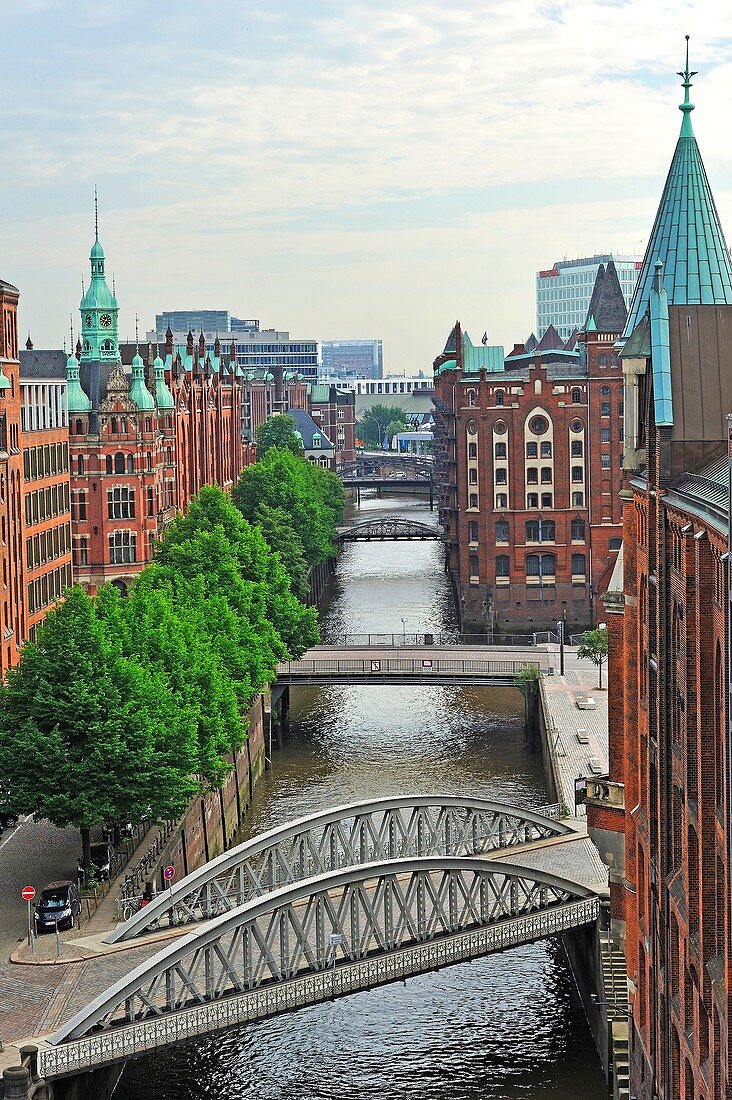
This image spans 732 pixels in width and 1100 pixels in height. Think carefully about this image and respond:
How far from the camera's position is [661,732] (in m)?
34.2

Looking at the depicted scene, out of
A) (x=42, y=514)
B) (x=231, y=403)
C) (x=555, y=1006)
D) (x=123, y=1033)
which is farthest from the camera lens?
(x=231, y=403)

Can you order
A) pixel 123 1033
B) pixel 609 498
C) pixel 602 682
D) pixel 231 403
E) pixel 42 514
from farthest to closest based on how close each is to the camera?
pixel 231 403 < pixel 609 498 < pixel 602 682 < pixel 42 514 < pixel 123 1033

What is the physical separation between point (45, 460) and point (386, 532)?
88201mm

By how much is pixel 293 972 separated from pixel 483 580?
259ft

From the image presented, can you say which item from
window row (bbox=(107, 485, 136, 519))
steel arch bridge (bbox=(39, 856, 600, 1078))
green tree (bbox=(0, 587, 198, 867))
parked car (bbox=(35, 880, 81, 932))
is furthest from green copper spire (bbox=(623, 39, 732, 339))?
window row (bbox=(107, 485, 136, 519))

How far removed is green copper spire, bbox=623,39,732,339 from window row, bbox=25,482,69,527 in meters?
46.5

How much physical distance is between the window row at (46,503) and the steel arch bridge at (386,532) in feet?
244

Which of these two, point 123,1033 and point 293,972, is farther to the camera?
point 293,972

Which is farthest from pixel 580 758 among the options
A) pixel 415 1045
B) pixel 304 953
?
pixel 304 953

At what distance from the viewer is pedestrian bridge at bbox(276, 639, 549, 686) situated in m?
90.1

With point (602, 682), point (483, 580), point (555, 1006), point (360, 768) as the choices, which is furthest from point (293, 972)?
point (483, 580)

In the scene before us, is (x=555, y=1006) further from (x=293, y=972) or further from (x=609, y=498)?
(x=609, y=498)

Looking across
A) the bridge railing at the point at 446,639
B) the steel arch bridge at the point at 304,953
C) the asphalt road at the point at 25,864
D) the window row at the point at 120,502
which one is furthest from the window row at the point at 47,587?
the steel arch bridge at the point at 304,953

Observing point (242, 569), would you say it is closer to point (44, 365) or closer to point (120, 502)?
point (120, 502)
